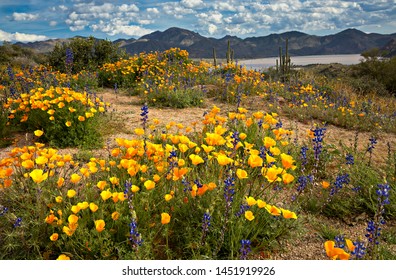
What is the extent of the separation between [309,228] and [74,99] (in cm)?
406

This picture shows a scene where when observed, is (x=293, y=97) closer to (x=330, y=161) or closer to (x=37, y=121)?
(x=330, y=161)

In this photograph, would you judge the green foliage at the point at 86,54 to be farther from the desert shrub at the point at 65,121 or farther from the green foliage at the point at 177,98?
the desert shrub at the point at 65,121

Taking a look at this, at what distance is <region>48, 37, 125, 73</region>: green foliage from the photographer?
14.3 metres

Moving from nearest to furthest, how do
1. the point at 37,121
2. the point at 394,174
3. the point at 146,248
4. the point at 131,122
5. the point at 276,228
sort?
the point at 146,248, the point at 276,228, the point at 394,174, the point at 37,121, the point at 131,122

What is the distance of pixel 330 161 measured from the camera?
14.0 feet

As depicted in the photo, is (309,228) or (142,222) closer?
(142,222)

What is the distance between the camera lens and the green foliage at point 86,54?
14.3m

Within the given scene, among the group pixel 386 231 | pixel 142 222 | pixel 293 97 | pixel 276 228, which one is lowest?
pixel 386 231

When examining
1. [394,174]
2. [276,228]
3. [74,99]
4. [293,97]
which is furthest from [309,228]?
[293,97]

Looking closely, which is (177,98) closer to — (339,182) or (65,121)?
(65,121)

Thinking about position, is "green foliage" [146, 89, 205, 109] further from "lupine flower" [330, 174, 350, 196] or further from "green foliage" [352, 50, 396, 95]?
"green foliage" [352, 50, 396, 95]

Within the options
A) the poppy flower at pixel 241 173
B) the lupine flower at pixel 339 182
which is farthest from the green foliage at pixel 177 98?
the poppy flower at pixel 241 173

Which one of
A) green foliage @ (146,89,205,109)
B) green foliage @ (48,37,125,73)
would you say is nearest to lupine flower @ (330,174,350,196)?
green foliage @ (146,89,205,109)

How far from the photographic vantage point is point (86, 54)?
47.8 feet
